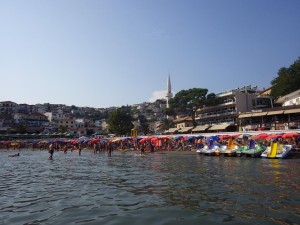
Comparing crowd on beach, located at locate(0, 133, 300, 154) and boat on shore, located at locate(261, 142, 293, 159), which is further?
crowd on beach, located at locate(0, 133, 300, 154)

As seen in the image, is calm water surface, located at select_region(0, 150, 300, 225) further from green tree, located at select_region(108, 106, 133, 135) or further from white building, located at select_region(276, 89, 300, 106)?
green tree, located at select_region(108, 106, 133, 135)

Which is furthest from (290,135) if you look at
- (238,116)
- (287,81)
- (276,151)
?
(287,81)

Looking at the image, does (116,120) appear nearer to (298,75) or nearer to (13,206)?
(298,75)

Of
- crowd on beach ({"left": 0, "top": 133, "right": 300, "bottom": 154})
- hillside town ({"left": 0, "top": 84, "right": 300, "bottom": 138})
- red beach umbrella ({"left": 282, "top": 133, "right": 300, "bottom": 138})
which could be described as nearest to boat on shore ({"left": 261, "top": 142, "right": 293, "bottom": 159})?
red beach umbrella ({"left": 282, "top": 133, "right": 300, "bottom": 138})

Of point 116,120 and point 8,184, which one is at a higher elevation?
point 116,120

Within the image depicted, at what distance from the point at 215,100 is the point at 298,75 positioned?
19437 millimetres

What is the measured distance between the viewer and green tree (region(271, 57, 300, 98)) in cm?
6900

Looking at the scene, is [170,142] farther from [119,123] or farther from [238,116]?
[119,123]

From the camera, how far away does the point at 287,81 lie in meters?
69.6

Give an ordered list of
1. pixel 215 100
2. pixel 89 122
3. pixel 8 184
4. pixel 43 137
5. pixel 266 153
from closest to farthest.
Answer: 1. pixel 8 184
2. pixel 266 153
3. pixel 215 100
4. pixel 43 137
5. pixel 89 122

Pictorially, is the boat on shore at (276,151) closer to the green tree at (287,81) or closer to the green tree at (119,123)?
the green tree at (287,81)

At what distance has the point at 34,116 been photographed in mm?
130500

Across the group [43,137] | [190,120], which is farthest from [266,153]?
[43,137]

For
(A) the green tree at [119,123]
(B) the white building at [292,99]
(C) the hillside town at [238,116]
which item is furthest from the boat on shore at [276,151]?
(A) the green tree at [119,123]
